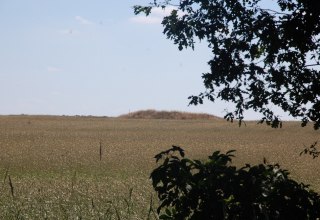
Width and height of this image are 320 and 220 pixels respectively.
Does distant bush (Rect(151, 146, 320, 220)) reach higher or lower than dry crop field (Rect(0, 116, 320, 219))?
higher

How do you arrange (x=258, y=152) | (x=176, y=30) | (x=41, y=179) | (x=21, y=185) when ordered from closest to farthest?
(x=176, y=30), (x=21, y=185), (x=41, y=179), (x=258, y=152)

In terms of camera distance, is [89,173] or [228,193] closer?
[228,193]

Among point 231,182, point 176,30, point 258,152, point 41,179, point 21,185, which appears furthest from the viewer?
point 258,152

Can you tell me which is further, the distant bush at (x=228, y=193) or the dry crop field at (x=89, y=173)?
the dry crop field at (x=89, y=173)

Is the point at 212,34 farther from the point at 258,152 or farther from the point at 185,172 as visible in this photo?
the point at 258,152

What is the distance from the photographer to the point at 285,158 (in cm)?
2369

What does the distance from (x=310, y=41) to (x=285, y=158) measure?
17.6m

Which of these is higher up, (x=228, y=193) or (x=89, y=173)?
(x=228, y=193)

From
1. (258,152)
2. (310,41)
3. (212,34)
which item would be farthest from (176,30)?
(258,152)

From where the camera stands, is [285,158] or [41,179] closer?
[41,179]

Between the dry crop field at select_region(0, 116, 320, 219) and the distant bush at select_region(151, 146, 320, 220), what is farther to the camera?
the dry crop field at select_region(0, 116, 320, 219)

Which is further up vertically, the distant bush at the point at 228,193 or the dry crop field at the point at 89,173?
the distant bush at the point at 228,193

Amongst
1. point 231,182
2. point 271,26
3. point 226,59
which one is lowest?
point 231,182

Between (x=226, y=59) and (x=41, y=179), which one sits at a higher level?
(x=226, y=59)
